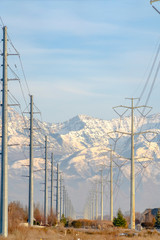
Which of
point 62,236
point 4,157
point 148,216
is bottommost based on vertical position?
point 148,216

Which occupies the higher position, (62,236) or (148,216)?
(62,236)

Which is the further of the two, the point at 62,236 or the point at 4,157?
the point at 62,236

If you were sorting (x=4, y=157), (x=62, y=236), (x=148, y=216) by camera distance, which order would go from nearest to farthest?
(x=4, y=157)
(x=62, y=236)
(x=148, y=216)

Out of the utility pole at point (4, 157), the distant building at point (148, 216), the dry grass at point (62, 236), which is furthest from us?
the distant building at point (148, 216)

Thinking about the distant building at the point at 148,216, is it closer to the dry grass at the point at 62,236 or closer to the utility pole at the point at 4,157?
the dry grass at the point at 62,236

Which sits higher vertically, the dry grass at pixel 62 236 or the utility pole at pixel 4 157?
the utility pole at pixel 4 157

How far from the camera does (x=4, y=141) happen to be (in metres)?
33.4

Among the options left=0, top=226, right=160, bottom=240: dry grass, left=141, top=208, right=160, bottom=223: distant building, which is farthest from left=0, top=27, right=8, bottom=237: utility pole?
left=141, top=208, right=160, bottom=223: distant building

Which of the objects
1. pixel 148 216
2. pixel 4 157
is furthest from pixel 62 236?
pixel 148 216

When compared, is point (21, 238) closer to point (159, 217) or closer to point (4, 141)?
point (4, 141)

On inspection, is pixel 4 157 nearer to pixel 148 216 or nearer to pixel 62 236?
pixel 62 236

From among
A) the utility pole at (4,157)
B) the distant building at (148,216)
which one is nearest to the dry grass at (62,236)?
the utility pole at (4,157)

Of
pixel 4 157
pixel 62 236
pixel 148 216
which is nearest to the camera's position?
pixel 4 157

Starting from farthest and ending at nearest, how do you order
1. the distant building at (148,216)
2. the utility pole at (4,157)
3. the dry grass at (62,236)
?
the distant building at (148,216), the dry grass at (62,236), the utility pole at (4,157)
